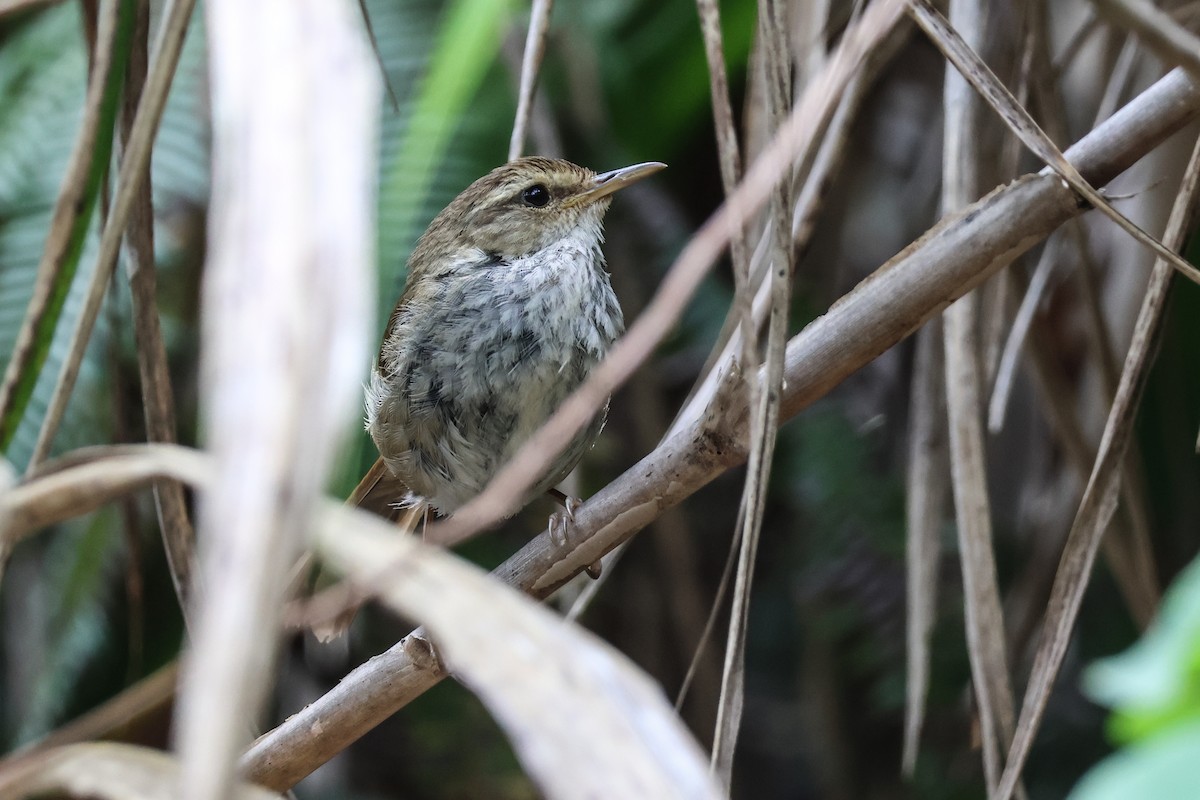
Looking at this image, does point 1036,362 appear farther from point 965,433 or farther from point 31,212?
point 31,212

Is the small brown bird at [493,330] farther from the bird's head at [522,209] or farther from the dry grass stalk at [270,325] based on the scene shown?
the dry grass stalk at [270,325]

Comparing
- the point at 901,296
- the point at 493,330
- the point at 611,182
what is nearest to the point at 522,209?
the point at 611,182

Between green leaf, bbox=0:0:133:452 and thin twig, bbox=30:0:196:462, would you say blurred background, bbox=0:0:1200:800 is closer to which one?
green leaf, bbox=0:0:133:452

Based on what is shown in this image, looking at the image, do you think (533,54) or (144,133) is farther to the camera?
(533,54)

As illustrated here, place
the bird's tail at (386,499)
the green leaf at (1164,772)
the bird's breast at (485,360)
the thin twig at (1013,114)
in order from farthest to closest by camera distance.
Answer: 1. the bird's tail at (386,499)
2. the bird's breast at (485,360)
3. the thin twig at (1013,114)
4. the green leaf at (1164,772)

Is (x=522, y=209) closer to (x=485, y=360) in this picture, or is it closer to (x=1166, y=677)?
Result: (x=485, y=360)

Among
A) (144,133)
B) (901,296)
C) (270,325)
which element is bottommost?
(901,296)

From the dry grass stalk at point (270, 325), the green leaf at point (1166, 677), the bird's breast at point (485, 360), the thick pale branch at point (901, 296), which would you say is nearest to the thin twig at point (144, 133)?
the dry grass stalk at point (270, 325)

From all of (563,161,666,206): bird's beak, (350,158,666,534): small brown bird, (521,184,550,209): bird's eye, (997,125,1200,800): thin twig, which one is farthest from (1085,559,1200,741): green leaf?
(521,184,550,209): bird's eye
